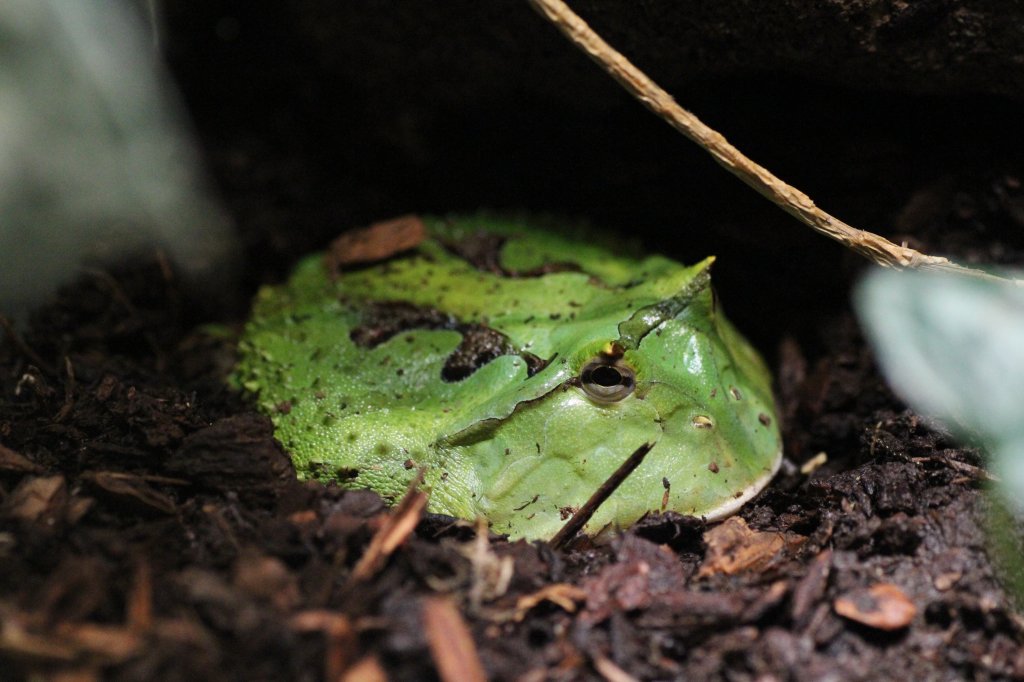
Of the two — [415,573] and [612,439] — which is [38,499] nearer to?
[415,573]

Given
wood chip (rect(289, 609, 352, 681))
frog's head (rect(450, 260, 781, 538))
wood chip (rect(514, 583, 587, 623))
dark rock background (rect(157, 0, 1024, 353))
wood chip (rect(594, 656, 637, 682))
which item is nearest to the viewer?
wood chip (rect(289, 609, 352, 681))

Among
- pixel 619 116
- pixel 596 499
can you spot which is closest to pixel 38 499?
pixel 596 499

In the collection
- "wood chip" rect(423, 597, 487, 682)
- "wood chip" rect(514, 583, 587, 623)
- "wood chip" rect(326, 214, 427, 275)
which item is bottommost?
"wood chip" rect(514, 583, 587, 623)

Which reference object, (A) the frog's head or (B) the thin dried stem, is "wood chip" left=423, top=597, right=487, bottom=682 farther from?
(B) the thin dried stem

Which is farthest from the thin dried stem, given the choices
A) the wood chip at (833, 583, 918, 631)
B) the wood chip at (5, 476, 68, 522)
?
the wood chip at (5, 476, 68, 522)

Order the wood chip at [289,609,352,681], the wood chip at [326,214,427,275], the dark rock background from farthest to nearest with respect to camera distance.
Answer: the wood chip at [326,214,427,275]
the dark rock background
the wood chip at [289,609,352,681]

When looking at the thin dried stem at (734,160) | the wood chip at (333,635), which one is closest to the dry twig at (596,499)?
the wood chip at (333,635)
